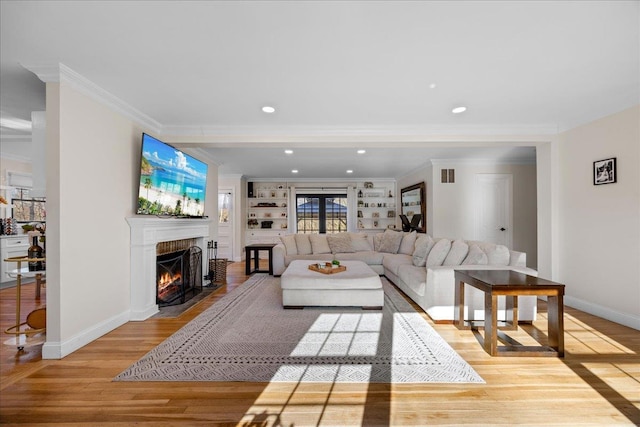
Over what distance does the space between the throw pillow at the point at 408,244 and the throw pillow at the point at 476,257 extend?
6.99 ft

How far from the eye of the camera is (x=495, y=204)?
634 cm

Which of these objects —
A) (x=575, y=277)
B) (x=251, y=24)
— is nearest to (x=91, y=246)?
(x=251, y=24)

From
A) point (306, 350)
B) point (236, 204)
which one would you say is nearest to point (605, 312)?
point (306, 350)

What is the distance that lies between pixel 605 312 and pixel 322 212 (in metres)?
6.60

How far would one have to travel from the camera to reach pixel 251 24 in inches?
73.4

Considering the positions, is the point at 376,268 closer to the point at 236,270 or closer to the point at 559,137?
the point at 236,270

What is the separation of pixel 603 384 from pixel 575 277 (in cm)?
220

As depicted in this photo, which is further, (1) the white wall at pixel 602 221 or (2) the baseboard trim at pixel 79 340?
(1) the white wall at pixel 602 221

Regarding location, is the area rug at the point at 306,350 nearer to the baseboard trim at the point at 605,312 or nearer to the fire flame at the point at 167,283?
the fire flame at the point at 167,283

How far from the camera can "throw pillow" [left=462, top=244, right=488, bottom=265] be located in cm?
345

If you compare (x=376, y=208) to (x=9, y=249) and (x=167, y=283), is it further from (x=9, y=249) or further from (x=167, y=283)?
(x=9, y=249)

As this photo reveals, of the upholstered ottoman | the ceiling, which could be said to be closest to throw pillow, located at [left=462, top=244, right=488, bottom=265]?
the upholstered ottoman

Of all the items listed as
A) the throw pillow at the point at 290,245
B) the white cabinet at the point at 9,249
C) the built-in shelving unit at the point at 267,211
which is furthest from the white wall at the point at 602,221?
the white cabinet at the point at 9,249

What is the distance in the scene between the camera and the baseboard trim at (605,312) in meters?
3.08
